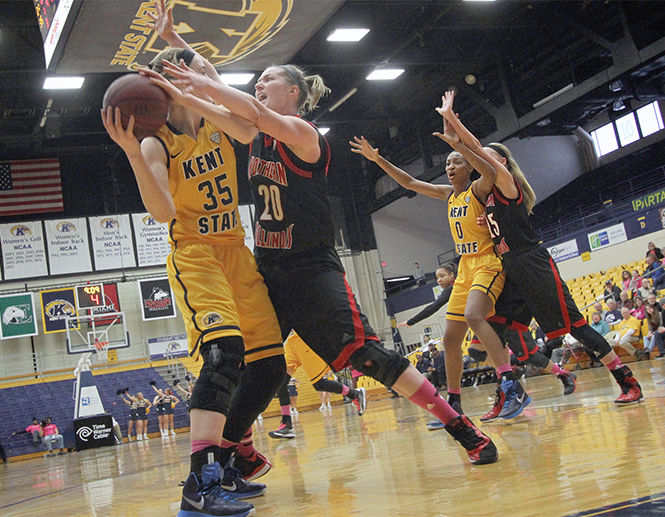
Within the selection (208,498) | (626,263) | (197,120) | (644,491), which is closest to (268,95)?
(197,120)

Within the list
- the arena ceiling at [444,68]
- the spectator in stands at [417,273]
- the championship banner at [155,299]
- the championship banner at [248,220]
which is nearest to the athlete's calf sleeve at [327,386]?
the arena ceiling at [444,68]

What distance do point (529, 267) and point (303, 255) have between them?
2134mm

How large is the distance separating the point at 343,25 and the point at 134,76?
48.2 ft

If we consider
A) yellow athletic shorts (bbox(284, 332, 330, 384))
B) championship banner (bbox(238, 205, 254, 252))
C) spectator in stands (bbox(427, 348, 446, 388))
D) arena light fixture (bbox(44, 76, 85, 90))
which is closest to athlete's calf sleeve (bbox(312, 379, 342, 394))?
yellow athletic shorts (bbox(284, 332, 330, 384))

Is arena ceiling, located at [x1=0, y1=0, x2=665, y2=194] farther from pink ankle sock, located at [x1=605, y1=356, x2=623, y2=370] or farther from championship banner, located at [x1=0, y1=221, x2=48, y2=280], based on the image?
pink ankle sock, located at [x1=605, y1=356, x2=623, y2=370]

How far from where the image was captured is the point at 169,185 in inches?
113

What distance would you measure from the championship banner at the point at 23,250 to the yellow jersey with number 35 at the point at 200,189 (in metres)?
22.1

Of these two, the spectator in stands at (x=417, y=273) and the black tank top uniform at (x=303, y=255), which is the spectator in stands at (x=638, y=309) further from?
the spectator in stands at (x=417, y=273)

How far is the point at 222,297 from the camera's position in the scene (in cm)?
269

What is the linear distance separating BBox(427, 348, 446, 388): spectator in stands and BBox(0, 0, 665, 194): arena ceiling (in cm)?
789

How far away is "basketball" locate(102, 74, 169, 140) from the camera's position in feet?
8.44

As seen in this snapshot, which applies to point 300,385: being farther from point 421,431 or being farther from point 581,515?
point 581,515

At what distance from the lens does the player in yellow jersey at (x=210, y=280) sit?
2.50 metres

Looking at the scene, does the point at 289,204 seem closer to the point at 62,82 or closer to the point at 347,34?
the point at 347,34
